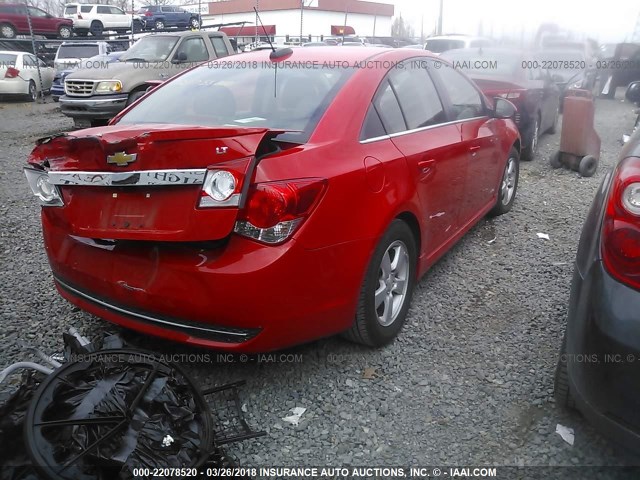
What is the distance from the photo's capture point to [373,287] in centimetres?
276

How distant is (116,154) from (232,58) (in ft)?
5.57

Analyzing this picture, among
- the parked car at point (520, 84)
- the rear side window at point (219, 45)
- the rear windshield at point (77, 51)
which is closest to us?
the parked car at point (520, 84)

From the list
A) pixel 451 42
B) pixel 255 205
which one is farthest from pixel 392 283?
pixel 451 42

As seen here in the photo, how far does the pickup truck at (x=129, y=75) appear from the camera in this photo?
970cm

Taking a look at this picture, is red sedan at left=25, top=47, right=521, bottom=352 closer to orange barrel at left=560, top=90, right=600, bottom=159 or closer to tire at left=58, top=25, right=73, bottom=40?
orange barrel at left=560, top=90, right=600, bottom=159

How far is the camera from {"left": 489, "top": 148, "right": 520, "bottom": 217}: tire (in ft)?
16.8

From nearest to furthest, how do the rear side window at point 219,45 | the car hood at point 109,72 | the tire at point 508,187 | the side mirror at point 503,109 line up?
1. the side mirror at point 503,109
2. the tire at point 508,187
3. the car hood at point 109,72
4. the rear side window at point 219,45

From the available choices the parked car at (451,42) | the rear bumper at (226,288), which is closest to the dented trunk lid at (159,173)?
the rear bumper at (226,288)

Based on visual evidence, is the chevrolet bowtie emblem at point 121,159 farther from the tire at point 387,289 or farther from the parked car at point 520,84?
the parked car at point 520,84

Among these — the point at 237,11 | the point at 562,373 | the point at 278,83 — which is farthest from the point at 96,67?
the point at 237,11

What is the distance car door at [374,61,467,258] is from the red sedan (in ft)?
0.07

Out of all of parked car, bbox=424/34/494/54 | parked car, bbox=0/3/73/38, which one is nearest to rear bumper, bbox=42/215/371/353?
parked car, bbox=424/34/494/54

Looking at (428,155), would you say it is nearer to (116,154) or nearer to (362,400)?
(362,400)

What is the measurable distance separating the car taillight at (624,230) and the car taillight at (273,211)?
119 centimetres
